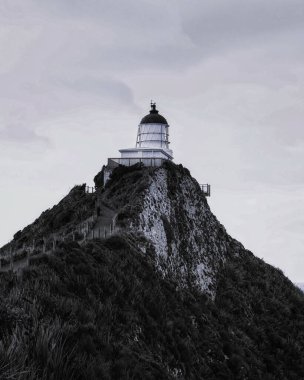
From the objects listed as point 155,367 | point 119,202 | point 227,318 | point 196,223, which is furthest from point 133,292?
point 196,223

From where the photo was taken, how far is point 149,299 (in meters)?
21.4

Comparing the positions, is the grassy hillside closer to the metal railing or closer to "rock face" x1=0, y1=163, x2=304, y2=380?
"rock face" x1=0, y1=163, x2=304, y2=380

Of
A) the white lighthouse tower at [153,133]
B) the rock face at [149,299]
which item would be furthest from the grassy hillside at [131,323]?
the white lighthouse tower at [153,133]

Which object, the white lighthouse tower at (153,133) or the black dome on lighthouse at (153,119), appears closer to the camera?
the white lighthouse tower at (153,133)

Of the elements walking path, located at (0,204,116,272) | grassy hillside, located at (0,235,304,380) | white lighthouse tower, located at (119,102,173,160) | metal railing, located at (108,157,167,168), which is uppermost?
white lighthouse tower, located at (119,102,173,160)

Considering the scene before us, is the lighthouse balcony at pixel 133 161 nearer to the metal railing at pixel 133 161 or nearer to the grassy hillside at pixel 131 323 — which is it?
the metal railing at pixel 133 161

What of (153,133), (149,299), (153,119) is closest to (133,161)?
(153,133)

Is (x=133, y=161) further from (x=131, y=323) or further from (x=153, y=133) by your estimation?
(x=131, y=323)

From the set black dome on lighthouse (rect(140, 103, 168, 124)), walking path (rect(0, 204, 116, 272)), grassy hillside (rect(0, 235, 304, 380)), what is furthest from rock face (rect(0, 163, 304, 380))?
black dome on lighthouse (rect(140, 103, 168, 124))

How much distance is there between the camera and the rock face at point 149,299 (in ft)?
32.7

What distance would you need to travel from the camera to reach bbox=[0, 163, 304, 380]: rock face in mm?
9953

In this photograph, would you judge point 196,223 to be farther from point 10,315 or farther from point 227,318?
point 10,315

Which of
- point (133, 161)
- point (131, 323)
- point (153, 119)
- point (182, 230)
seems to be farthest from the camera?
point (153, 119)

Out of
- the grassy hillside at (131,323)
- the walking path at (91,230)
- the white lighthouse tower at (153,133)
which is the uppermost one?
the white lighthouse tower at (153,133)
